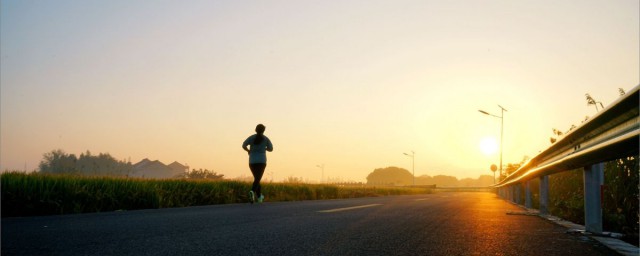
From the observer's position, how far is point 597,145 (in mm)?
3996

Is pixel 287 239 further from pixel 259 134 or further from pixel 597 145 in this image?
pixel 259 134

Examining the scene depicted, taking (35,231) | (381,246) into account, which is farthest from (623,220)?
(35,231)

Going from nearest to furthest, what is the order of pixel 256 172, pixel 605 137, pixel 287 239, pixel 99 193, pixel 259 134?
pixel 605 137 → pixel 287 239 → pixel 99 193 → pixel 259 134 → pixel 256 172

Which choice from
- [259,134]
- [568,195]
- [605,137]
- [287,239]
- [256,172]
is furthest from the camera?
[256,172]

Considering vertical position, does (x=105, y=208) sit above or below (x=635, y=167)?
below

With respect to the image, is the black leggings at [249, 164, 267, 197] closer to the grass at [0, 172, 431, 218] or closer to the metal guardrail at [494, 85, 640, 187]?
the grass at [0, 172, 431, 218]

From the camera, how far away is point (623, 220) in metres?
6.38

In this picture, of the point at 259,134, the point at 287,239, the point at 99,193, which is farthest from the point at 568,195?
the point at 99,193

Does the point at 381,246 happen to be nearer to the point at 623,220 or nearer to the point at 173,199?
the point at 623,220

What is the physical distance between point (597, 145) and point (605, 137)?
0.32 ft

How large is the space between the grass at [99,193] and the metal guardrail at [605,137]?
8.64 metres

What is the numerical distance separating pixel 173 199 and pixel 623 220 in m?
10.1

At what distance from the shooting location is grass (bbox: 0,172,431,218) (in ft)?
29.8

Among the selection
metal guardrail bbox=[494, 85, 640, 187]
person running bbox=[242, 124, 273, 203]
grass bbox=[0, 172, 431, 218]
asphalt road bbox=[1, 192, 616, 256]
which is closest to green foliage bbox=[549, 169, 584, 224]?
asphalt road bbox=[1, 192, 616, 256]
